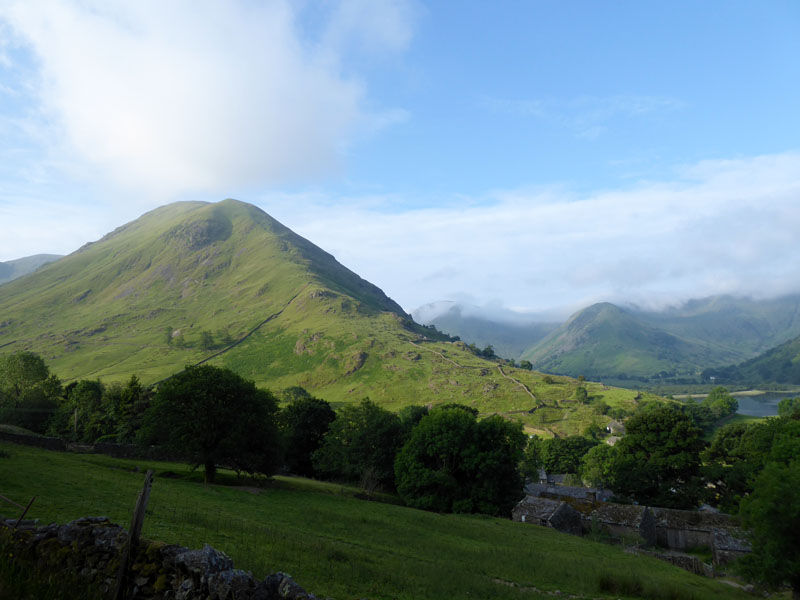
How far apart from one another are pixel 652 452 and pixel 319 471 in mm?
52865

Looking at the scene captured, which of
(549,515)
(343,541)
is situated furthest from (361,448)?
(343,541)

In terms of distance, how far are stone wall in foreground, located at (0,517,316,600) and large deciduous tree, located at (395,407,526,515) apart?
4988 cm

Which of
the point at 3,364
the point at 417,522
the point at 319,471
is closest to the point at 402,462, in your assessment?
the point at 319,471

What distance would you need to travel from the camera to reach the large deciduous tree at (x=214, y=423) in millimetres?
42594

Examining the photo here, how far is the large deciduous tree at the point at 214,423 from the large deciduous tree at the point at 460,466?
65.1ft

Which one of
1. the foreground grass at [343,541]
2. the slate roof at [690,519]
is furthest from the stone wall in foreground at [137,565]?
the slate roof at [690,519]

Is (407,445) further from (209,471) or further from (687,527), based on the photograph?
(687,527)

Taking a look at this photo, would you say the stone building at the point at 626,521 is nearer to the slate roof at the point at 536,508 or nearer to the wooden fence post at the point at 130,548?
the slate roof at the point at 536,508

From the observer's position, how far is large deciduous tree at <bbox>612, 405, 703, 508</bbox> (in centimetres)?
6806

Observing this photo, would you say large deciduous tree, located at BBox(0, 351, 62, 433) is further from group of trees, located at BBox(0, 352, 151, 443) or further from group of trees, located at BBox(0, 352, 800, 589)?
group of trees, located at BBox(0, 352, 800, 589)

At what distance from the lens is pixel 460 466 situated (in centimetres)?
5844

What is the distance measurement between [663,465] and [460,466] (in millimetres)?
34580

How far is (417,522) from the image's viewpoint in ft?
121

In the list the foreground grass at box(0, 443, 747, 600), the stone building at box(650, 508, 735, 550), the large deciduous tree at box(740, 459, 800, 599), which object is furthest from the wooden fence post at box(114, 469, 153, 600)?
the stone building at box(650, 508, 735, 550)
